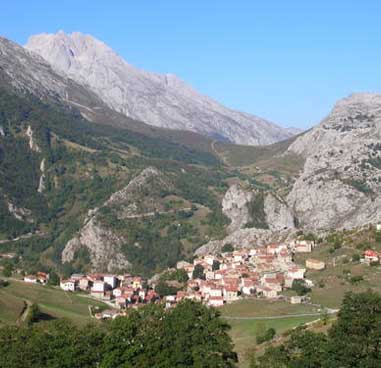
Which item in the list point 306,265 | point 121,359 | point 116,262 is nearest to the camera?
point 121,359

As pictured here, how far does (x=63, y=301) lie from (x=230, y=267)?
97.6 feet

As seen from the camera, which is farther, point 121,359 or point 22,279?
point 22,279

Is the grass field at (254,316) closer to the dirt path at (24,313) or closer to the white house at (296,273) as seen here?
the white house at (296,273)

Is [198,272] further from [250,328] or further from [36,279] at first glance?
[250,328]

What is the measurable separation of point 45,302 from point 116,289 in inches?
859

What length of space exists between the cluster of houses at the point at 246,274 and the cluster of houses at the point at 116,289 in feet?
25.8

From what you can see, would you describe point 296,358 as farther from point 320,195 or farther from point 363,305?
point 320,195

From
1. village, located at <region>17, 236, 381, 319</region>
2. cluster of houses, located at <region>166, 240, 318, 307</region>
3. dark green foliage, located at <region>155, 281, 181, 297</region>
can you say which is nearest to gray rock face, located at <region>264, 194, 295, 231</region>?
village, located at <region>17, 236, 381, 319</region>

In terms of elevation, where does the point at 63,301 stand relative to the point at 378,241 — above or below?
below

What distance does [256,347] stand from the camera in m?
69.1

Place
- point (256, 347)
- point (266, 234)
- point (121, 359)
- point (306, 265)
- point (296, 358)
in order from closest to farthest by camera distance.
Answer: point (296, 358) < point (121, 359) < point (256, 347) < point (306, 265) < point (266, 234)

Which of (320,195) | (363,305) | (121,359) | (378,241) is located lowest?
(121,359)

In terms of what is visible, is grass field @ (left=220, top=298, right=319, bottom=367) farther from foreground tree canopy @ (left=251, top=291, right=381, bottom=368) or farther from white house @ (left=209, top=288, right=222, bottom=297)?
foreground tree canopy @ (left=251, top=291, right=381, bottom=368)

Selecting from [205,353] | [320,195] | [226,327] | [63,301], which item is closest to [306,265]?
[63,301]
